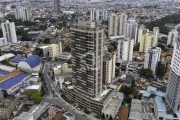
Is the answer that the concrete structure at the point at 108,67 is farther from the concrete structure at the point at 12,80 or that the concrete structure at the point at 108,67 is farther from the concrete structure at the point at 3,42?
the concrete structure at the point at 3,42

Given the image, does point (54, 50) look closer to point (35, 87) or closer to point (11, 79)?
point (11, 79)

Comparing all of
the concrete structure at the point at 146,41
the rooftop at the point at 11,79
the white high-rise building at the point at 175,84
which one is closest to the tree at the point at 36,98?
the rooftop at the point at 11,79

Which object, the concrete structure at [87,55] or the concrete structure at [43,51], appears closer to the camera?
the concrete structure at [87,55]

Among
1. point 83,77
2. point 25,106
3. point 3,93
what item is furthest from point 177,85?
point 3,93

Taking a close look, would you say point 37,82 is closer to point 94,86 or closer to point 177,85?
point 94,86

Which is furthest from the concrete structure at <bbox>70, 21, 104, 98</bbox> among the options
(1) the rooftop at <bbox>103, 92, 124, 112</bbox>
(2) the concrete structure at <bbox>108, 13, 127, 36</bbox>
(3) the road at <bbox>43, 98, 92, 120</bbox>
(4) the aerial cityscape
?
(2) the concrete structure at <bbox>108, 13, 127, 36</bbox>

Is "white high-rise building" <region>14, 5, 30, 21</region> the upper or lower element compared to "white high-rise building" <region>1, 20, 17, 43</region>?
upper

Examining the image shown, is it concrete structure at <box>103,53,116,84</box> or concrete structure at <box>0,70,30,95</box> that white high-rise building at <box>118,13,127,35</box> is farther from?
concrete structure at <box>0,70,30,95</box>
